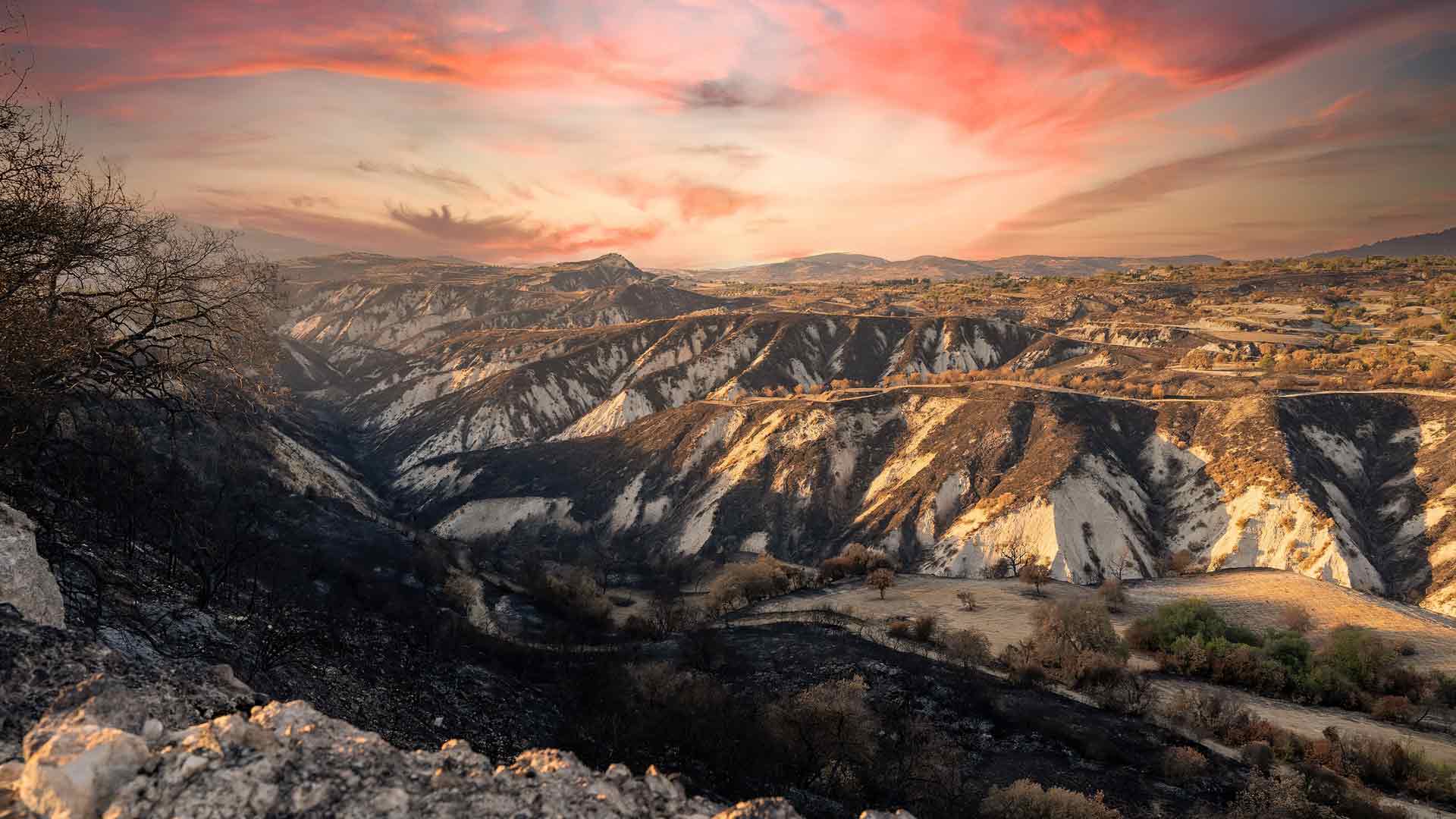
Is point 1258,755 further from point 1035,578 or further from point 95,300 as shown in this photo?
point 95,300

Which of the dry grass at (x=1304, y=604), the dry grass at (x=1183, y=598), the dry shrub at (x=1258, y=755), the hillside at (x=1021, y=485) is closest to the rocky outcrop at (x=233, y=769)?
the dry shrub at (x=1258, y=755)

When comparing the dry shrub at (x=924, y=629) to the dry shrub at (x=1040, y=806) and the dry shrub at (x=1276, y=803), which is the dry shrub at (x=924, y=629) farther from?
the dry shrub at (x=1040, y=806)

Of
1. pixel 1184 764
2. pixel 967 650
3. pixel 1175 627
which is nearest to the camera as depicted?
pixel 1184 764

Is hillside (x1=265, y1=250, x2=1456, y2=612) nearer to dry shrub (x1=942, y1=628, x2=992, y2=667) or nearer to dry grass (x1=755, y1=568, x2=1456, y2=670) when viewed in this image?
dry grass (x1=755, y1=568, x2=1456, y2=670)

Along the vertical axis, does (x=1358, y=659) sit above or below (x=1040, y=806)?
below

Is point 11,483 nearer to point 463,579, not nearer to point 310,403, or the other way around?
point 463,579

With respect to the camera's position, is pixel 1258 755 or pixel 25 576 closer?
pixel 25 576

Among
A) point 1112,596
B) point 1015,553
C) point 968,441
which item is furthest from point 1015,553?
point 968,441

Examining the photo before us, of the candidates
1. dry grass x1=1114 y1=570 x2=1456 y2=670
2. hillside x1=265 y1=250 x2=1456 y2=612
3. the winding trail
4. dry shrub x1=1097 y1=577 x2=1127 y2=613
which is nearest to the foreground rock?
dry grass x1=1114 y1=570 x2=1456 y2=670
